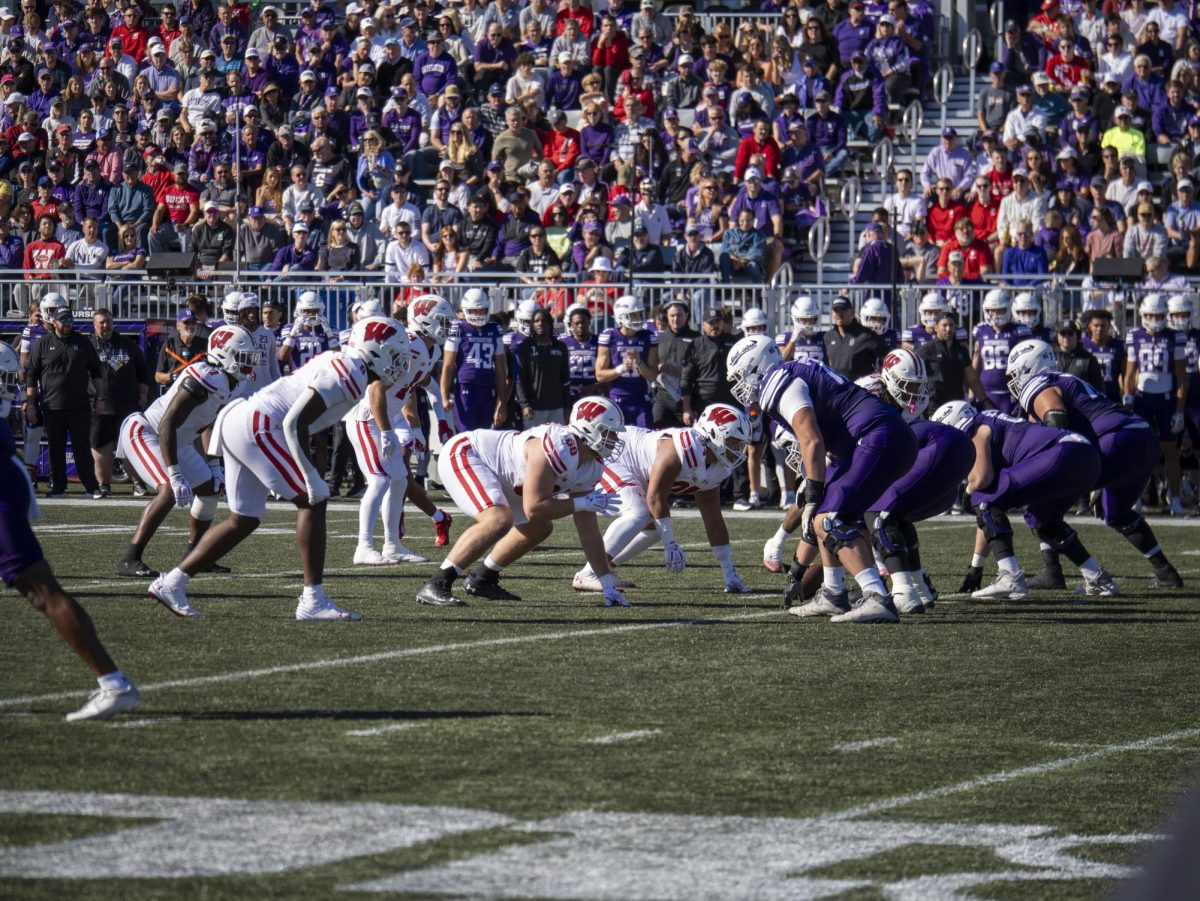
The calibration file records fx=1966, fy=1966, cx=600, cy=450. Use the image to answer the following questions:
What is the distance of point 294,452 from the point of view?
9.41 metres

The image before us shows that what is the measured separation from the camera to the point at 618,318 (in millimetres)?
18359

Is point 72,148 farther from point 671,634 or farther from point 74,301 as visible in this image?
point 671,634

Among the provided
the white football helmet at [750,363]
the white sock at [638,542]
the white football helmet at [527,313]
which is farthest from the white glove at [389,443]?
the white football helmet at [527,313]

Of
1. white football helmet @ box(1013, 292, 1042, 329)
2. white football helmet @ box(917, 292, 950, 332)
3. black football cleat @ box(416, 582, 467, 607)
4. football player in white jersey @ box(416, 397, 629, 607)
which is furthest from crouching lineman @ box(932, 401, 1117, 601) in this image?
white football helmet @ box(917, 292, 950, 332)

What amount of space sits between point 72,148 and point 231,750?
786 inches

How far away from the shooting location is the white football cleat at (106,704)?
21.6 ft

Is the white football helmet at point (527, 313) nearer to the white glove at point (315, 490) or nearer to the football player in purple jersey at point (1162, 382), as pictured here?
the football player in purple jersey at point (1162, 382)

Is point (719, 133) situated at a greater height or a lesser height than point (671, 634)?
greater

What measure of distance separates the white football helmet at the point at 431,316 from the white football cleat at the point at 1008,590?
12.5 ft

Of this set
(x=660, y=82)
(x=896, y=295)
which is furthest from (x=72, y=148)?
(x=896, y=295)

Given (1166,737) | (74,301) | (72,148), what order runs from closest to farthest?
(1166,737) → (74,301) → (72,148)

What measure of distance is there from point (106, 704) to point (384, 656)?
208 cm

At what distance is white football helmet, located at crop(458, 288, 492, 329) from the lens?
18.0m

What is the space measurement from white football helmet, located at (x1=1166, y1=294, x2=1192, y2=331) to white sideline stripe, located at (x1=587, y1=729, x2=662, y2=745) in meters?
11.9
